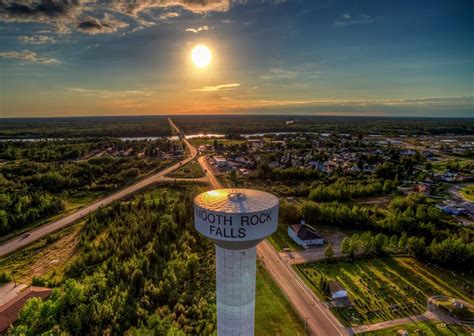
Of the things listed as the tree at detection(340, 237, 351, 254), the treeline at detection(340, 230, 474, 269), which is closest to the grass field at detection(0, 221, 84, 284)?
the tree at detection(340, 237, 351, 254)

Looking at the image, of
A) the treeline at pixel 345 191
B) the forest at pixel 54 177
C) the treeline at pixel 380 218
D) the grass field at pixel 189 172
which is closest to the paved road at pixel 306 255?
the treeline at pixel 380 218

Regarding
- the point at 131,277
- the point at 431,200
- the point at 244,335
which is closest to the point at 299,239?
the point at 131,277

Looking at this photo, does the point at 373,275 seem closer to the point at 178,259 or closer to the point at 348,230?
the point at 348,230

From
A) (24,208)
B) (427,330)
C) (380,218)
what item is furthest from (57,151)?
(427,330)

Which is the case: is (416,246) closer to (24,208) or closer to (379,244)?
(379,244)

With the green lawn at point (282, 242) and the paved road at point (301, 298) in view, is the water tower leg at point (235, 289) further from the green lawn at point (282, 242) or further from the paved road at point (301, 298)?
the green lawn at point (282, 242)

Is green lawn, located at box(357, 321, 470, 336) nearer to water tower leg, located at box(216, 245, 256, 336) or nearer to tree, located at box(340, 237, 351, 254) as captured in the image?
tree, located at box(340, 237, 351, 254)

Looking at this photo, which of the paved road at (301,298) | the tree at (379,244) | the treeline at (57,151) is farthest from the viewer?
the treeline at (57,151)
